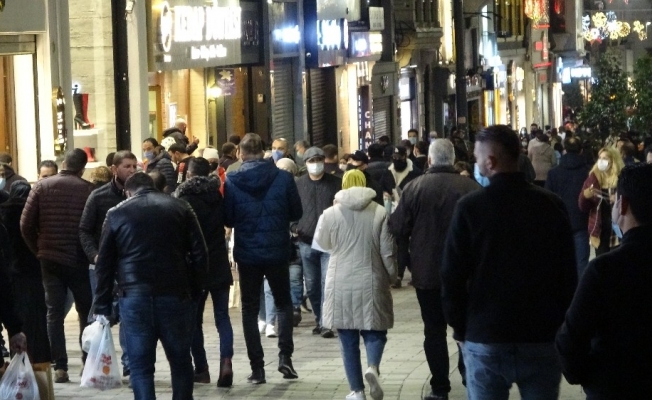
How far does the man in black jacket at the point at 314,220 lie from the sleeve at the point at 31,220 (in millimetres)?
3221

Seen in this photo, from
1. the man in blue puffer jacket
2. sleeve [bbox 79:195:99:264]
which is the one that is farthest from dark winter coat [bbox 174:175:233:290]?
sleeve [bbox 79:195:99:264]

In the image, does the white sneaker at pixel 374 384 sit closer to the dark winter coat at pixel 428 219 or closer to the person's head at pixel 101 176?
the dark winter coat at pixel 428 219

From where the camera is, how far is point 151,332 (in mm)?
9016

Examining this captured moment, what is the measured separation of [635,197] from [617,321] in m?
0.44

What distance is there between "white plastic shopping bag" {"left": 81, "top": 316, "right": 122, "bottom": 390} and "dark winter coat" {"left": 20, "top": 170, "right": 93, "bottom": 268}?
193 centimetres

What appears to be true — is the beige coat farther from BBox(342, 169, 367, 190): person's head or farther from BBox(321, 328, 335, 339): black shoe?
BBox(321, 328, 335, 339): black shoe

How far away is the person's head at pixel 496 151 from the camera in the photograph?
22.1 feet

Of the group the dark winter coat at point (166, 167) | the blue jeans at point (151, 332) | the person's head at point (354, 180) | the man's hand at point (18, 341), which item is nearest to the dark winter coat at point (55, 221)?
the person's head at point (354, 180)

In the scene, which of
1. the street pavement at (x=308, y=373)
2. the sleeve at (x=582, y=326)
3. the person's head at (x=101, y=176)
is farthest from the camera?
the person's head at (x=101, y=176)

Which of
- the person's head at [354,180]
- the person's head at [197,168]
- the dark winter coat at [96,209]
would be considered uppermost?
the person's head at [197,168]

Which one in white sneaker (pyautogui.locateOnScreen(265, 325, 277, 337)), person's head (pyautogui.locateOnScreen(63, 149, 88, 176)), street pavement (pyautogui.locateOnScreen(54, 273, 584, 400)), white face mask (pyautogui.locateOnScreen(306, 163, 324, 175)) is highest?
person's head (pyautogui.locateOnScreen(63, 149, 88, 176))

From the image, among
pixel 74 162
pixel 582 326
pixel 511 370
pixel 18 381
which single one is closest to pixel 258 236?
pixel 74 162

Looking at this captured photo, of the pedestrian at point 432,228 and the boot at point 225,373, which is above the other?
the pedestrian at point 432,228

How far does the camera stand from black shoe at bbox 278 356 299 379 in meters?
11.3
